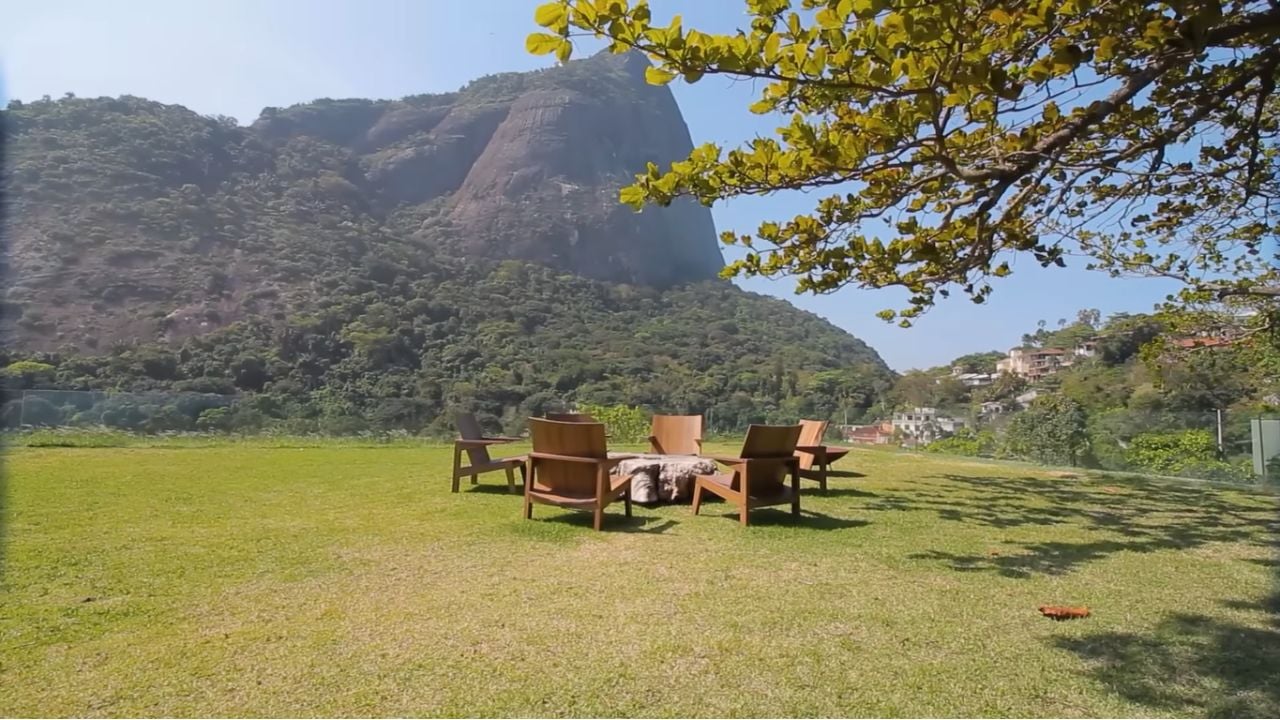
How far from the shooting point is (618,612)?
9.84ft

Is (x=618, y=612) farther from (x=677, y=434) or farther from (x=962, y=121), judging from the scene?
(x=677, y=434)

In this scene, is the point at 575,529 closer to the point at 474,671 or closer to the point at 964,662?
the point at 474,671

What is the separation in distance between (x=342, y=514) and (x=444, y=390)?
108ft

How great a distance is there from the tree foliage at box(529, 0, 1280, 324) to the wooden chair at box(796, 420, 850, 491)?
5.68 feet

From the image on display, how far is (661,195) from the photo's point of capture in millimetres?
3842

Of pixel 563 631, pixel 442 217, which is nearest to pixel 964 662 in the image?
pixel 563 631

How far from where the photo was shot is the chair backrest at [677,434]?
324 inches

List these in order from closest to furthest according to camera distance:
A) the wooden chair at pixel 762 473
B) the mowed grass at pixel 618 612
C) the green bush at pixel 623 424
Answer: the mowed grass at pixel 618 612
the wooden chair at pixel 762 473
the green bush at pixel 623 424

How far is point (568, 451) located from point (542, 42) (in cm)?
328

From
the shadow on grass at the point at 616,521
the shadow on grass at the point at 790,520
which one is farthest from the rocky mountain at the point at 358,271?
the shadow on grass at the point at 616,521

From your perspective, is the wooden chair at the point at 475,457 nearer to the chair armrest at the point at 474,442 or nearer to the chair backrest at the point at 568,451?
the chair armrest at the point at 474,442

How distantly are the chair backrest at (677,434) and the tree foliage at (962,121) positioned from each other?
2.73 meters

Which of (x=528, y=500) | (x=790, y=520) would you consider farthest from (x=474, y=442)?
(x=790, y=520)

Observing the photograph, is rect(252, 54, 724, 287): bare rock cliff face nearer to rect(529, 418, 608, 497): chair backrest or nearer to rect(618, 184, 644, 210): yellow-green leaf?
rect(529, 418, 608, 497): chair backrest
